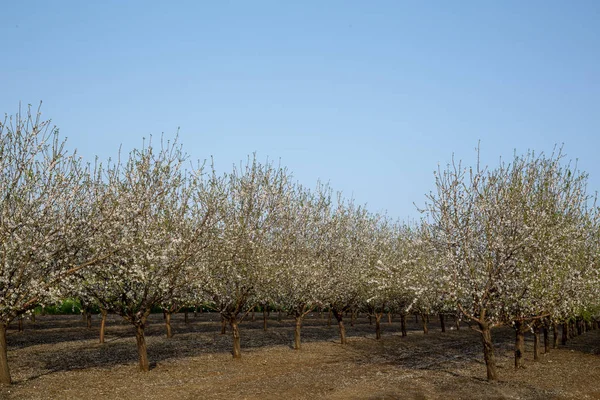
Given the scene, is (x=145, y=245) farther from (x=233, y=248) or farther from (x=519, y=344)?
(x=519, y=344)

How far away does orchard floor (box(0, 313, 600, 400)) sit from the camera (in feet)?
74.2

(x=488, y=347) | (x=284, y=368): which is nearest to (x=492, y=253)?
(x=488, y=347)

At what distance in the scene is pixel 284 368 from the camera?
28.9 m

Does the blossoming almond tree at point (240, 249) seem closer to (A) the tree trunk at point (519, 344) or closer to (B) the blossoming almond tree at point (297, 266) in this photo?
(B) the blossoming almond tree at point (297, 266)

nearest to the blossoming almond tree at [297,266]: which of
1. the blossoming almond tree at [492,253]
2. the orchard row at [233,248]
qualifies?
the orchard row at [233,248]

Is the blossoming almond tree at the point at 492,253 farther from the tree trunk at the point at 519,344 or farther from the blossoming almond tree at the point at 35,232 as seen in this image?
the blossoming almond tree at the point at 35,232

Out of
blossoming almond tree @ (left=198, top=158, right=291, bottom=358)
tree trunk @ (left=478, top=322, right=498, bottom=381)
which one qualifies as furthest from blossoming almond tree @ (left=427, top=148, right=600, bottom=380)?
blossoming almond tree @ (left=198, top=158, right=291, bottom=358)

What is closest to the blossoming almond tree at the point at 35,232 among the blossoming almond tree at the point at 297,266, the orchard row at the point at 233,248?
the orchard row at the point at 233,248

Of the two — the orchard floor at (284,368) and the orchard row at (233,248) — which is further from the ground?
the orchard row at (233,248)

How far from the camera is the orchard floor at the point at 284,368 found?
74.2ft

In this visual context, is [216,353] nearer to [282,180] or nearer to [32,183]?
[282,180]

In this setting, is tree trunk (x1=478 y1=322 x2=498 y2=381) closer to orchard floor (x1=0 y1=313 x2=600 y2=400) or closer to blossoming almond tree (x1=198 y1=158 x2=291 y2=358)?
orchard floor (x1=0 y1=313 x2=600 y2=400)

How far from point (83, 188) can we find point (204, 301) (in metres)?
9.06

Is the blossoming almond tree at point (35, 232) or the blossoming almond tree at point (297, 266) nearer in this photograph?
the blossoming almond tree at point (35, 232)
